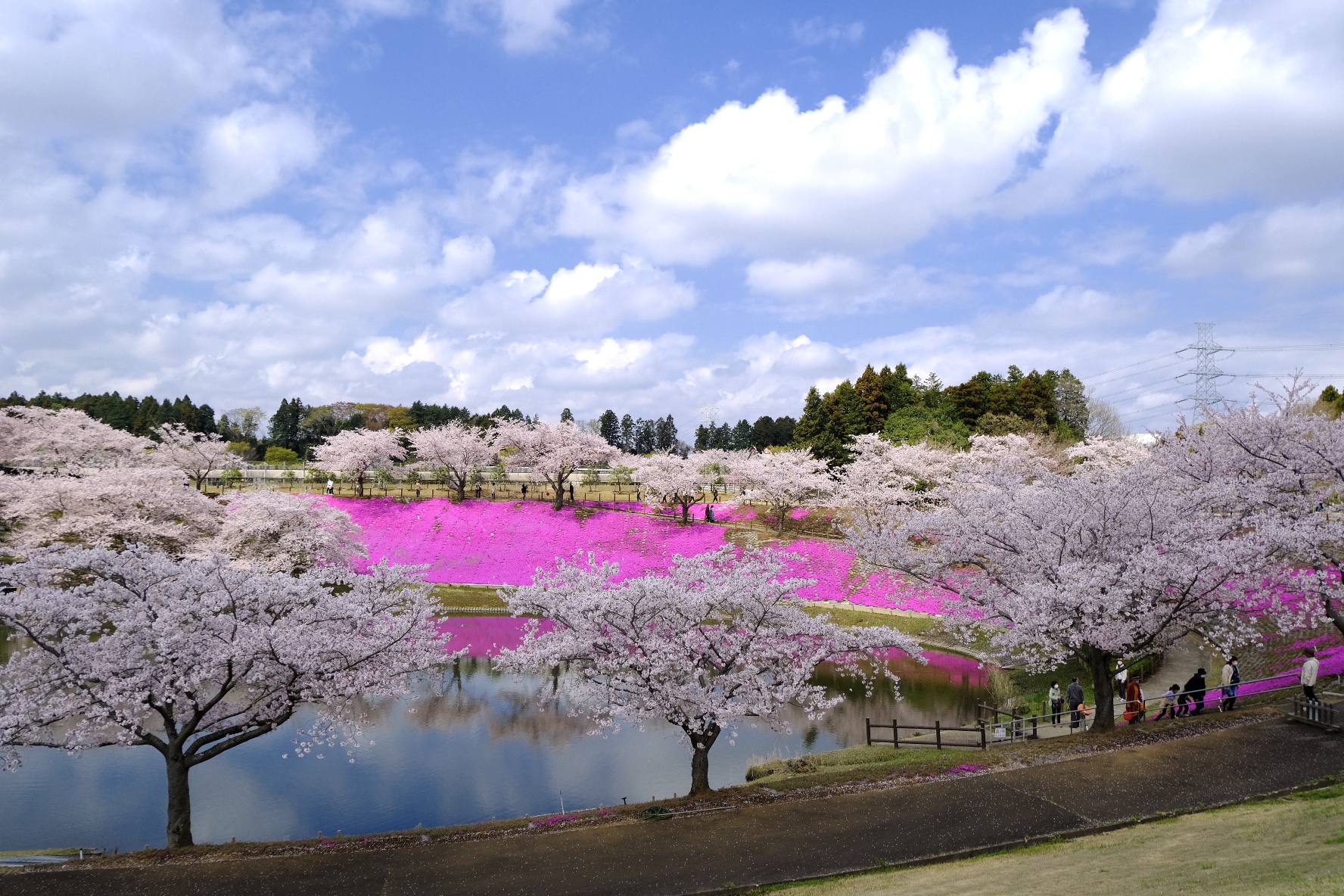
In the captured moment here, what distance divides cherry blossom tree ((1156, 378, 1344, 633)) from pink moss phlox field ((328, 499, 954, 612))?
18691mm

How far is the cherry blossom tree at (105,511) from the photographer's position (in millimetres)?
38219

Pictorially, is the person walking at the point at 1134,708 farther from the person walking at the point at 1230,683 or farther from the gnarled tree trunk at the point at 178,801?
the gnarled tree trunk at the point at 178,801

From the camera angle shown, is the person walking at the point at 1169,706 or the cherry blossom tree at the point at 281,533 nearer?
the person walking at the point at 1169,706

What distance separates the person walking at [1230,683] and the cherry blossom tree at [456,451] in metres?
47.1

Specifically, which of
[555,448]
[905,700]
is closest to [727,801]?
[905,700]

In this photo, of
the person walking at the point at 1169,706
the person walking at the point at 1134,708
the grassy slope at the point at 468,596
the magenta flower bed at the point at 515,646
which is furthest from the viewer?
the grassy slope at the point at 468,596

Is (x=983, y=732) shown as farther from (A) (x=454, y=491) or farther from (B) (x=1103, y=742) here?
(A) (x=454, y=491)

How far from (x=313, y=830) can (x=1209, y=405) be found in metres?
30.2

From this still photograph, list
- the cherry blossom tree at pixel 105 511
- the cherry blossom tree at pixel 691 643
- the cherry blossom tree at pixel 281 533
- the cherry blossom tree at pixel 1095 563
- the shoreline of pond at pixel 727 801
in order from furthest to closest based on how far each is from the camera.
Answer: the cherry blossom tree at pixel 281 533 < the cherry blossom tree at pixel 105 511 < the cherry blossom tree at pixel 1095 563 < the cherry blossom tree at pixel 691 643 < the shoreline of pond at pixel 727 801

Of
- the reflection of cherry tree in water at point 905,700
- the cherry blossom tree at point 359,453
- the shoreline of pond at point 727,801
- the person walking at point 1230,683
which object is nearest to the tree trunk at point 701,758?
the shoreline of pond at point 727,801

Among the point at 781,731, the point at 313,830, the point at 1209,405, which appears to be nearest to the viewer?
the point at 313,830

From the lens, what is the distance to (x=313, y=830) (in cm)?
1745

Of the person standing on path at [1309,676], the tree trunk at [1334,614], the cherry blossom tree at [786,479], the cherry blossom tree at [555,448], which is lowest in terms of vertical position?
the person standing on path at [1309,676]

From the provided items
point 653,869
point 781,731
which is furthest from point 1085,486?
point 653,869
